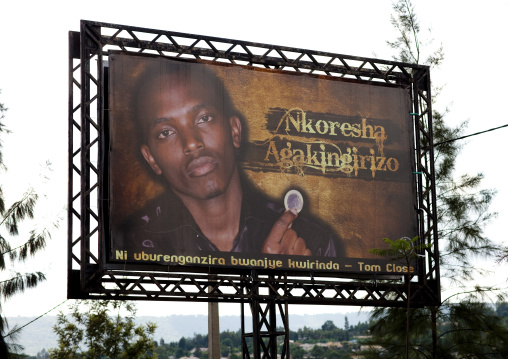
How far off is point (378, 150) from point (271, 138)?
2.28 meters

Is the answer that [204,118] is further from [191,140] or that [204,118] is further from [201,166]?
[201,166]

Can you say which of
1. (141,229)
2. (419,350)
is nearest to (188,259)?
(141,229)

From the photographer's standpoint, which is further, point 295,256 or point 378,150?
point 378,150

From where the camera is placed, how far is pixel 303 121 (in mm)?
15859

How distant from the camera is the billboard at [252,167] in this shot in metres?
14.4

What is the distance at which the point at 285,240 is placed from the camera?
15266mm

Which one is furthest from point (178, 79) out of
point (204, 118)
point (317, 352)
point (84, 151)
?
point (317, 352)

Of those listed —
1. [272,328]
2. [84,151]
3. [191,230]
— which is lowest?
[272,328]

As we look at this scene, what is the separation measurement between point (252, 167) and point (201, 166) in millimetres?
951

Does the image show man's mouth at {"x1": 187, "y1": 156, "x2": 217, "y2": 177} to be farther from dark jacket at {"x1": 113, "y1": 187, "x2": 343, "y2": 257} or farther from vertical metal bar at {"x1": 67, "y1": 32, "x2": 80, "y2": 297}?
vertical metal bar at {"x1": 67, "y1": 32, "x2": 80, "y2": 297}

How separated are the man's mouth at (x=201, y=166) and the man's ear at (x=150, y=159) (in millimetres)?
578

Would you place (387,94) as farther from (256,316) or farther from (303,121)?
(256,316)

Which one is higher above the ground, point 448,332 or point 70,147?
point 70,147

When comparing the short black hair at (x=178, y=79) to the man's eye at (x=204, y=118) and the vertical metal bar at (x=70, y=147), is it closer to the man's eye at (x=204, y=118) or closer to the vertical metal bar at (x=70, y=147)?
the man's eye at (x=204, y=118)
